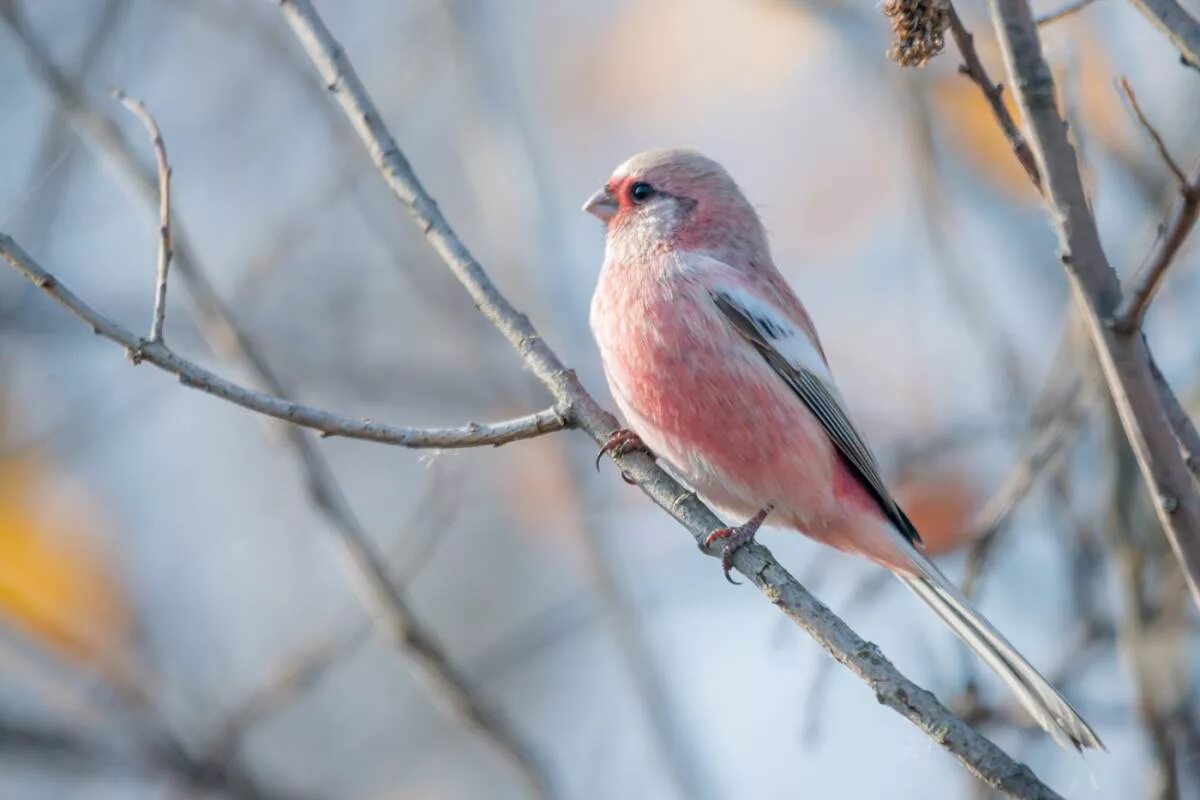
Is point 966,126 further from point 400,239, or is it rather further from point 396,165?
point 396,165

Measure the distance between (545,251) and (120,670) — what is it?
304 centimetres

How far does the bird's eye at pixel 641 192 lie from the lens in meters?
5.38

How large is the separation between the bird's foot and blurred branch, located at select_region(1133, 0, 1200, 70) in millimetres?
1742

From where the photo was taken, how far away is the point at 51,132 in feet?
15.9

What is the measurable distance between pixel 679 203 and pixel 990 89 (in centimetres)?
284

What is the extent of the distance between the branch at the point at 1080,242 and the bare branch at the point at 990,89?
0.85ft

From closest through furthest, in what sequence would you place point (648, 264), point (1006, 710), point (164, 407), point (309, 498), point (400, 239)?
point (309, 498) < point (1006, 710) < point (648, 264) < point (400, 239) < point (164, 407)

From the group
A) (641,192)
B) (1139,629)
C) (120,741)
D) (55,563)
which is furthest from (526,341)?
(55,563)

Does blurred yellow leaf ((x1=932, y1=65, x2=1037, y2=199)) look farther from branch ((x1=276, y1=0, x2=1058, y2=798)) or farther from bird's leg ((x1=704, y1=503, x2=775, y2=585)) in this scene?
branch ((x1=276, y1=0, x2=1058, y2=798))

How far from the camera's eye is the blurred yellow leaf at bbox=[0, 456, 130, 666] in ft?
23.2

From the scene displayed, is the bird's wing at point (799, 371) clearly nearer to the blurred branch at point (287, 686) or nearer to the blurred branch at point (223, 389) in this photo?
the blurred branch at point (223, 389)

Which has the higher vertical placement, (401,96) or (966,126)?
(401,96)

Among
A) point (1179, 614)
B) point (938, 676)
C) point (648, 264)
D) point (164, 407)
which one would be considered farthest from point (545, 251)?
point (164, 407)

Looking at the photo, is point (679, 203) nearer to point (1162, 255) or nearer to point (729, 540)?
point (729, 540)
